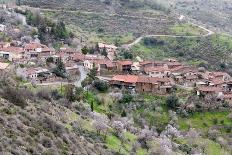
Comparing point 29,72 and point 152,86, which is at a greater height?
point 29,72

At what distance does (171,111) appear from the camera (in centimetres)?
5538

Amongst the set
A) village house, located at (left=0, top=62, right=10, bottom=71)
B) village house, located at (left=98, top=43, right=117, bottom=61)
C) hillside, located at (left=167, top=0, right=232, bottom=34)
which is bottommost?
hillside, located at (left=167, top=0, right=232, bottom=34)

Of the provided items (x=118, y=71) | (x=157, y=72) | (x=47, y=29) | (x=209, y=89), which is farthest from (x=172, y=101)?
(x=47, y=29)

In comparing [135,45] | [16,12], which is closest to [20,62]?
[16,12]

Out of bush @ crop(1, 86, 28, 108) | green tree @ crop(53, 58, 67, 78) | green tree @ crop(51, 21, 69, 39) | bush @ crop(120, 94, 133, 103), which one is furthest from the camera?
green tree @ crop(51, 21, 69, 39)

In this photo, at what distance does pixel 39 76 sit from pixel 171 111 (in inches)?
585

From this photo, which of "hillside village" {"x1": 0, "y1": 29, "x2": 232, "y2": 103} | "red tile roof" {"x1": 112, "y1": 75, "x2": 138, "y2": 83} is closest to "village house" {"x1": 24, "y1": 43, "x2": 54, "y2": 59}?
"hillside village" {"x1": 0, "y1": 29, "x2": 232, "y2": 103}

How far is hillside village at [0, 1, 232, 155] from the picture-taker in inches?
1256

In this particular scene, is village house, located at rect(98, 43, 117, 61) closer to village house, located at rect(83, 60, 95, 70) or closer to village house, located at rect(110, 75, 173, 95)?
village house, located at rect(83, 60, 95, 70)

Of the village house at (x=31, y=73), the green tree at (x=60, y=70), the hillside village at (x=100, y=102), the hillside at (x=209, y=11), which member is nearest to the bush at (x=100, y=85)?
the hillside village at (x=100, y=102)

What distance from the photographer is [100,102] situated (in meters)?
52.8

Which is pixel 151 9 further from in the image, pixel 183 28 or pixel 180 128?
pixel 180 128

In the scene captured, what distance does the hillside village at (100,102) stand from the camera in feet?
105

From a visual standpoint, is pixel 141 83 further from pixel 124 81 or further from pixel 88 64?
pixel 88 64
